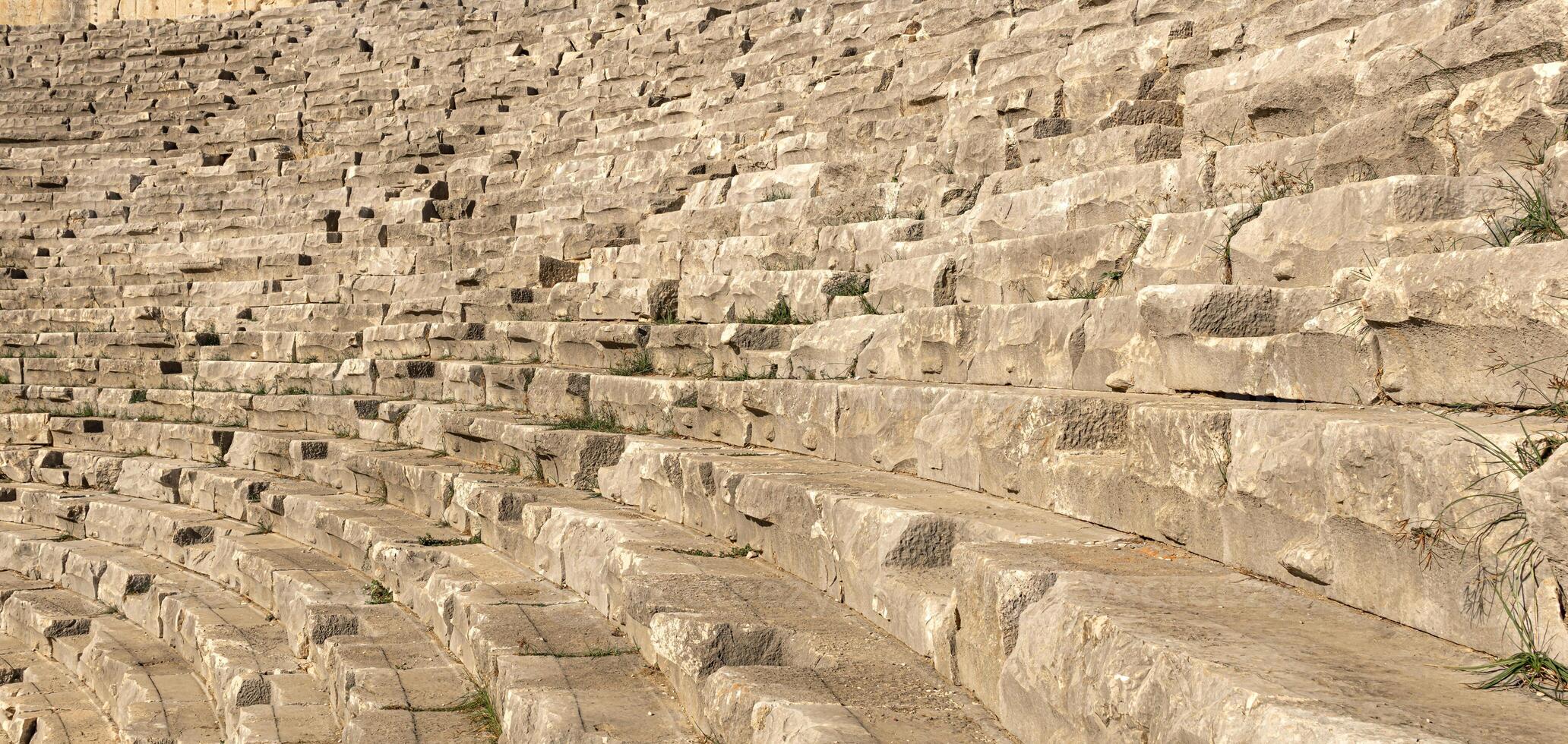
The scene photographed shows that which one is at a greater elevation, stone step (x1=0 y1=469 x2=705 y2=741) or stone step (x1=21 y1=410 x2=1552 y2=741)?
stone step (x1=21 y1=410 x2=1552 y2=741)

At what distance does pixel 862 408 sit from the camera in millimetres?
5512

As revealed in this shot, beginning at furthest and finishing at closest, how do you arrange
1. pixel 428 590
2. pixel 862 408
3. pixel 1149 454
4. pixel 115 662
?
pixel 115 662
pixel 428 590
pixel 862 408
pixel 1149 454

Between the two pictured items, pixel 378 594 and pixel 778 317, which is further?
→ pixel 778 317

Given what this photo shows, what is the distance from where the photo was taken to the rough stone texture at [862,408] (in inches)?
110

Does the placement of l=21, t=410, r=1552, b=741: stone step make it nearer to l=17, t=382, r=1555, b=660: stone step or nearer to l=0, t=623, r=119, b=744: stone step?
l=17, t=382, r=1555, b=660: stone step

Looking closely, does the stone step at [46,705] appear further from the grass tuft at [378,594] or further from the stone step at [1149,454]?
the stone step at [1149,454]

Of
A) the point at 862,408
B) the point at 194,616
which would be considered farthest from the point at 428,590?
the point at 862,408

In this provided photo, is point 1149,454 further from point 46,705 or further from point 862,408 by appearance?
point 46,705

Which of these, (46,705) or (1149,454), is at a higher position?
(1149,454)

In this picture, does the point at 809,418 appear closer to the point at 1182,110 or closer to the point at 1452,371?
the point at 1182,110

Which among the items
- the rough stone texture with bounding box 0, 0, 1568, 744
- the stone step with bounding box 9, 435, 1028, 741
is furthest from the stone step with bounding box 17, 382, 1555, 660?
the stone step with bounding box 9, 435, 1028, 741

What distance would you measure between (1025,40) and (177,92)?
49.5 ft

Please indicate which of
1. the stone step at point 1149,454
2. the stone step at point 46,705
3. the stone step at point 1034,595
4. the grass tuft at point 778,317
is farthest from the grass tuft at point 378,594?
the grass tuft at point 778,317

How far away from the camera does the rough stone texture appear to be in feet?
9.18
